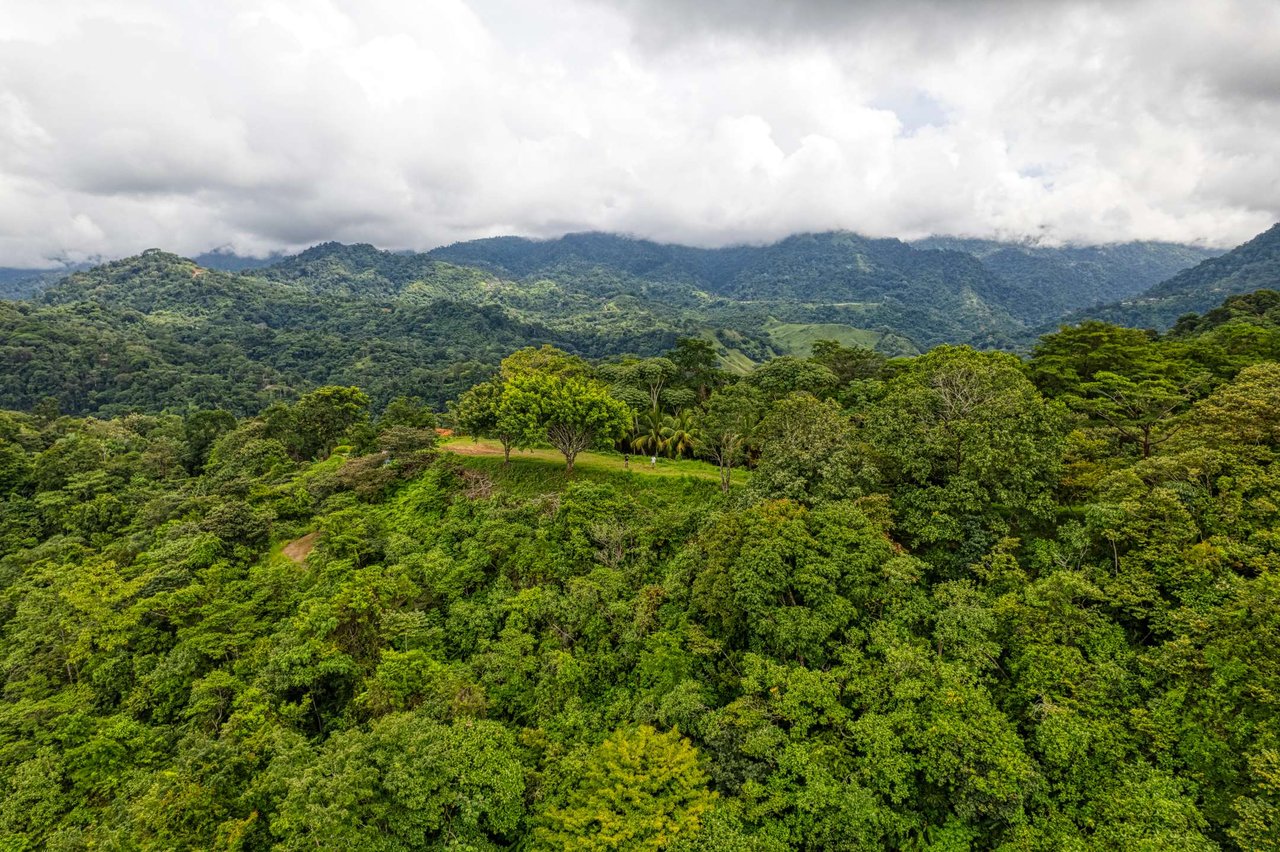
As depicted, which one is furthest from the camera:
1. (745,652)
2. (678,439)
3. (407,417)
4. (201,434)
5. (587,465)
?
(201,434)

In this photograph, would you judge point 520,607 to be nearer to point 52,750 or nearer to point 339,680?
point 339,680

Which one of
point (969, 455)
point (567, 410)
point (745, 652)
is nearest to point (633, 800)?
point (745, 652)

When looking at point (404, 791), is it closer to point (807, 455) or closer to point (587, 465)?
point (807, 455)

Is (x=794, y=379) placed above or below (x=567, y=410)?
above

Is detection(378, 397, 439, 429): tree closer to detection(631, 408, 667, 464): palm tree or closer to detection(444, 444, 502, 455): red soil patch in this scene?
detection(444, 444, 502, 455): red soil patch

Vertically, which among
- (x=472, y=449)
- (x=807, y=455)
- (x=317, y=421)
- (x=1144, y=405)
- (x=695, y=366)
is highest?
(x=1144, y=405)

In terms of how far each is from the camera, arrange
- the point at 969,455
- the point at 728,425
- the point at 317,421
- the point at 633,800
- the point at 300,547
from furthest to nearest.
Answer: the point at 317,421, the point at 300,547, the point at 728,425, the point at 969,455, the point at 633,800

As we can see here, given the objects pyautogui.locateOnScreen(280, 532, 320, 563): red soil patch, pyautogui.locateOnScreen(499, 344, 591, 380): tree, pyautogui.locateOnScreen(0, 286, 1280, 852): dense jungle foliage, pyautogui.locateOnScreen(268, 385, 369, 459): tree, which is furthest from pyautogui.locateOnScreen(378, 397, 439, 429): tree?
pyautogui.locateOnScreen(0, 286, 1280, 852): dense jungle foliage
